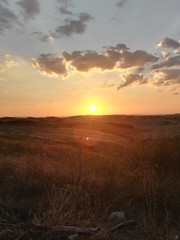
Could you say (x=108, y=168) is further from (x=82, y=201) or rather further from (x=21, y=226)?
(x=21, y=226)

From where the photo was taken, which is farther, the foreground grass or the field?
the foreground grass

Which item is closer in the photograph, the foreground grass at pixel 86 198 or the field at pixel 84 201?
the field at pixel 84 201

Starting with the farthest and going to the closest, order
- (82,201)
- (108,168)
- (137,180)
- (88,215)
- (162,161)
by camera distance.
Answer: (162,161) < (108,168) < (137,180) < (82,201) < (88,215)

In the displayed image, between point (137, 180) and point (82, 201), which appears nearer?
point (82, 201)

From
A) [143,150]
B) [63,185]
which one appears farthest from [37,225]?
[143,150]

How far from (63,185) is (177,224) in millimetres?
3470

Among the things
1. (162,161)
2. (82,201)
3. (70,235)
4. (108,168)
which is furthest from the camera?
(162,161)

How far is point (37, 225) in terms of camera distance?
5.95 metres

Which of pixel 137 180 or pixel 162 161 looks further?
pixel 162 161

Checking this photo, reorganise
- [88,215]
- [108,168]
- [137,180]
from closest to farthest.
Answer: [88,215] < [137,180] < [108,168]

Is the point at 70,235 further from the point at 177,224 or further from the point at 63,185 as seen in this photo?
the point at 63,185

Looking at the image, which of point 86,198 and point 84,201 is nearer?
point 84,201

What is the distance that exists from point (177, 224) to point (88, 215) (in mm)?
1620

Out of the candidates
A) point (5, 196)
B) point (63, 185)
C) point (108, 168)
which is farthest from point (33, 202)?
point (108, 168)
